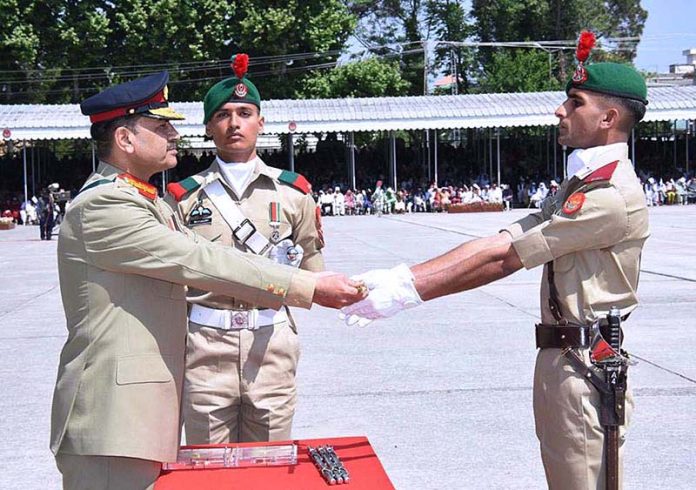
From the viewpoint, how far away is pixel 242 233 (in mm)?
4156

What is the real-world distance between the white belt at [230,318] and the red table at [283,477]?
3.11 feet

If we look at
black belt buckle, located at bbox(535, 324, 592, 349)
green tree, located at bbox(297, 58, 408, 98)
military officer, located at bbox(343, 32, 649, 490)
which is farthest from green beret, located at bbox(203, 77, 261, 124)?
green tree, located at bbox(297, 58, 408, 98)

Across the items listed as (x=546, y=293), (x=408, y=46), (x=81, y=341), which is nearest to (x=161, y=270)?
(x=81, y=341)

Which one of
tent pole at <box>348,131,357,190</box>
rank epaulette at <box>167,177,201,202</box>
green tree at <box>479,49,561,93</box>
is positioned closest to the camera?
rank epaulette at <box>167,177,201,202</box>

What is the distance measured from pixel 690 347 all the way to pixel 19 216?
33.4 m

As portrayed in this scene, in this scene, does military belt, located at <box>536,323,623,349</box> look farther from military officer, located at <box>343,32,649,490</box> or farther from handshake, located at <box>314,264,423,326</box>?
handshake, located at <box>314,264,423,326</box>

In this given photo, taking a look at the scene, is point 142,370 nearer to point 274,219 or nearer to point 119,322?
point 119,322

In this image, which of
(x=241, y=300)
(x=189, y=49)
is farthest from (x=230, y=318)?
(x=189, y=49)

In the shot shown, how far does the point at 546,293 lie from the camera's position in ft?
11.4

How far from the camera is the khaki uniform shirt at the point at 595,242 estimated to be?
10.6 feet

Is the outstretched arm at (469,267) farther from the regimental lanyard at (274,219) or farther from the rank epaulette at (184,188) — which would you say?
the rank epaulette at (184,188)

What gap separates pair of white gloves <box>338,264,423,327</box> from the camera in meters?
3.62

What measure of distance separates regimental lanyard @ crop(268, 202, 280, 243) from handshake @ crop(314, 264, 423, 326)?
2.07 feet

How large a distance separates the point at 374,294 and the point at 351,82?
44.4 m
